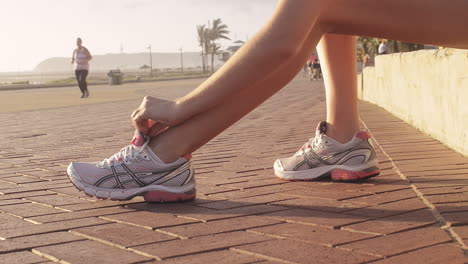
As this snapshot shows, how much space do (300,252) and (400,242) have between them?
289 millimetres

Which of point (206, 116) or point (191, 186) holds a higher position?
point (206, 116)

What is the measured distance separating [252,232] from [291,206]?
0.41 metres

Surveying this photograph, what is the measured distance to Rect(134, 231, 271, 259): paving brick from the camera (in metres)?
1.88

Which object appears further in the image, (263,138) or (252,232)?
(263,138)

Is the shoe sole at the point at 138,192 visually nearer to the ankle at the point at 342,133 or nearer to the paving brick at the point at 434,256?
the ankle at the point at 342,133

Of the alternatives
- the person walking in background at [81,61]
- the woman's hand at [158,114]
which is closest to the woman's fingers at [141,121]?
the woman's hand at [158,114]

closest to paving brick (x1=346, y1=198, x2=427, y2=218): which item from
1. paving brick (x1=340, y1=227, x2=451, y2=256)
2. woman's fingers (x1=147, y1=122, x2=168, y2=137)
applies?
paving brick (x1=340, y1=227, x2=451, y2=256)

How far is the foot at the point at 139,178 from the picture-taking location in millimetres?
2564

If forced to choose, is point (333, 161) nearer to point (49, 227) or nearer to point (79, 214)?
point (79, 214)

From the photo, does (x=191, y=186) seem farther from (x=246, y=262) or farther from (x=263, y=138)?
(x=263, y=138)

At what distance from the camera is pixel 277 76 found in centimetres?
246

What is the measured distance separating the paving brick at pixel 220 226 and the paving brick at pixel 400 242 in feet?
1.31

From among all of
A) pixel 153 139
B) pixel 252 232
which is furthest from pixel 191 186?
pixel 252 232

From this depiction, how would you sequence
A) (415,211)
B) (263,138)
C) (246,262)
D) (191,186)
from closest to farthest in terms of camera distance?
(246,262) → (415,211) → (191,186) → (263,138)
